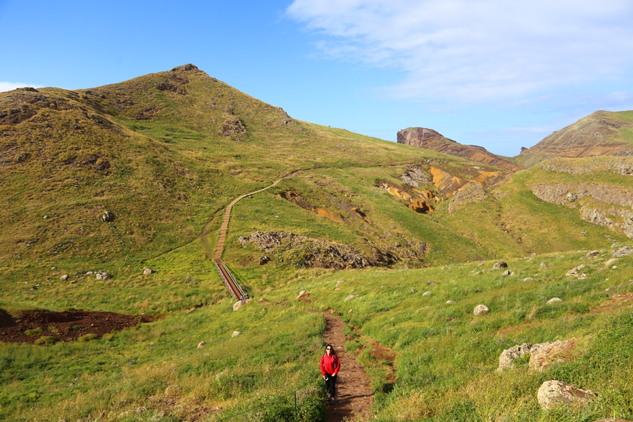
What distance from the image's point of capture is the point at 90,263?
37.2 metres

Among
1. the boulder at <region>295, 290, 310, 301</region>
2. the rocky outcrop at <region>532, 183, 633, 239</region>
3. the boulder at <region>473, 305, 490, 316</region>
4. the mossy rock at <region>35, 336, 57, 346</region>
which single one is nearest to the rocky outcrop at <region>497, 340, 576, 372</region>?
the boulder at <region>473, 305, 490, 316</region>

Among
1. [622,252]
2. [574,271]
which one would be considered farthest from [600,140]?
[574,271]

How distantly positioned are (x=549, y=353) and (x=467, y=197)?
73609 mm

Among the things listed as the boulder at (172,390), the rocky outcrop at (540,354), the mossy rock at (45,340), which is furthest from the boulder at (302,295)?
the rocky outcrop at (540,354)

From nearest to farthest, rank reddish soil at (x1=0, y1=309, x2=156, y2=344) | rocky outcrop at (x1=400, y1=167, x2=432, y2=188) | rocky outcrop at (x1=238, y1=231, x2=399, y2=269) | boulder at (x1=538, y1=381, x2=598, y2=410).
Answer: boulder at (x1=538, y1=381, x2=598, y2=410) → reddish soil at (x1=0, y1=309, x2=156, y2=344) → rocky outcrop at (x1=238, y1=231, x2=399, y2=269) → rocky outcrop at (x1=400, y1=167, x2=432, y2=188)

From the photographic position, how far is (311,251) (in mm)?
42875

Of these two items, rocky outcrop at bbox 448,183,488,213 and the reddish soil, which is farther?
rocky outcrop at bbox 448,183,488,213

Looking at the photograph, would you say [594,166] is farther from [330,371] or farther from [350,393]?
[330,371]

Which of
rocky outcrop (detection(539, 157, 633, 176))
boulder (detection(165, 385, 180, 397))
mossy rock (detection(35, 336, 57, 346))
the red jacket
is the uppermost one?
rocky outcrop (detection(539, 157, 633, 176))

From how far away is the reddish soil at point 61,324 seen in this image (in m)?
21.8

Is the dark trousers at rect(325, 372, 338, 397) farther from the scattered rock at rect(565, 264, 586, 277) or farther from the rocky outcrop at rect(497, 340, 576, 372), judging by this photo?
the scattered rock at rect(565, 264, 586, 277)

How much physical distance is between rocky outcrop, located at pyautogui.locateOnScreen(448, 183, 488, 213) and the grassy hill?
37.6 inches

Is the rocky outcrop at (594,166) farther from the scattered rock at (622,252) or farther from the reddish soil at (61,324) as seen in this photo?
the reddish soil at (61,324)

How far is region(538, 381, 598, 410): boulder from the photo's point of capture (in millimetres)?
6090
